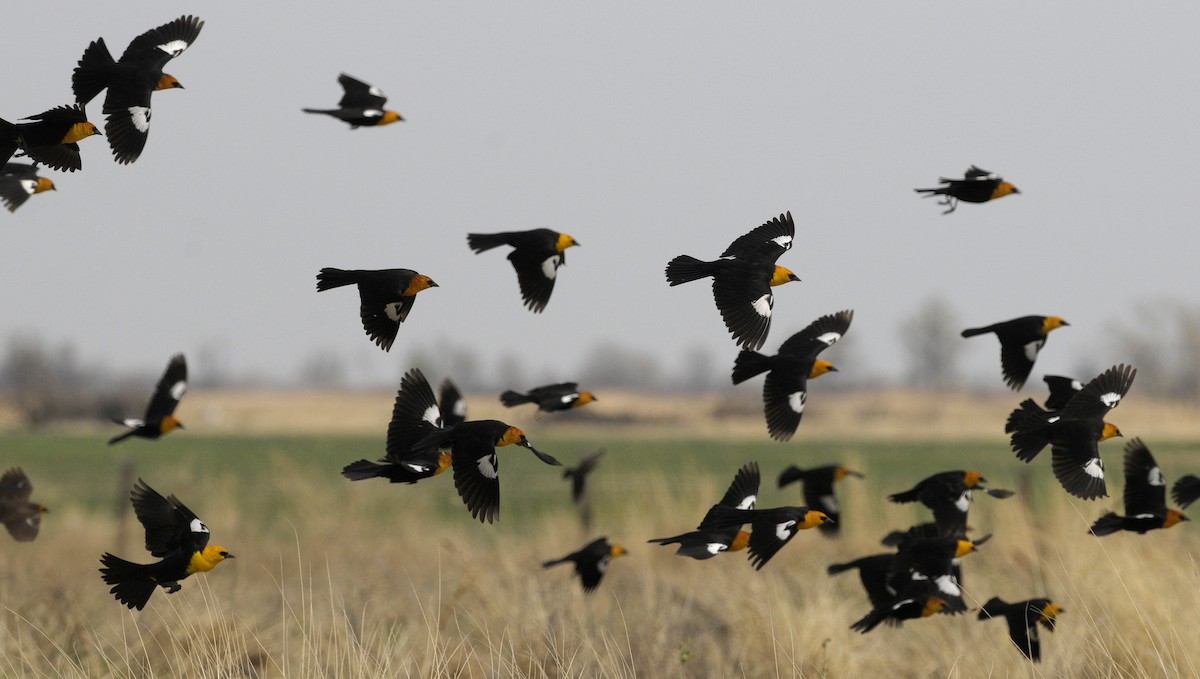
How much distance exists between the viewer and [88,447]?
194 feet

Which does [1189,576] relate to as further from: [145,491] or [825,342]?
[145,491]

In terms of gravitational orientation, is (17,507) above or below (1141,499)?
below

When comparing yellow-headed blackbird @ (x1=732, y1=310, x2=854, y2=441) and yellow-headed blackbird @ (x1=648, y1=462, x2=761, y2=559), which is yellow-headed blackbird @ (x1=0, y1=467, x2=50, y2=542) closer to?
yellow-headed blackbird @ (x1=648, y1=462, x2=761, y2=559)

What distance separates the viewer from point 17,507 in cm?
573

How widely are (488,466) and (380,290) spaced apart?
0.70 m

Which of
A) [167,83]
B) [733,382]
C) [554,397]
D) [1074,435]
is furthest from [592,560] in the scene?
[167,83]

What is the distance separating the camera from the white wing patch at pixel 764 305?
167 inches

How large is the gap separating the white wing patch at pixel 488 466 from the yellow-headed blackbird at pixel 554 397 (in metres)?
0.87

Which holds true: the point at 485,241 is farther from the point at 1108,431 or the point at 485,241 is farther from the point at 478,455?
the point at 1108,431

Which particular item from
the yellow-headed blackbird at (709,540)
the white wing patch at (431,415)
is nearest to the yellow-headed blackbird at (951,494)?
the yellow-headed blackbird at (709,540)

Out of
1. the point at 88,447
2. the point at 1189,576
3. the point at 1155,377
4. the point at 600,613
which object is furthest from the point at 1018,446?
the point at 1155,377

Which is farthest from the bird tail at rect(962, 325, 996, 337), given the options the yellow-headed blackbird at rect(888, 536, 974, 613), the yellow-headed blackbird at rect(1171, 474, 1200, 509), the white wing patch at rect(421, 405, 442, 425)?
the white wing patch at rect(421, 405, 442, 425)

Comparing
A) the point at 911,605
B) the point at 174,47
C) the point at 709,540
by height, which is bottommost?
the point at 911,605

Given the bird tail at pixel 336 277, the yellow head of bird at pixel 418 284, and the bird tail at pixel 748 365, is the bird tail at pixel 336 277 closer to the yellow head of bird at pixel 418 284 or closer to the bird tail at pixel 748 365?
the yellow head of bird at pixel 418 284
